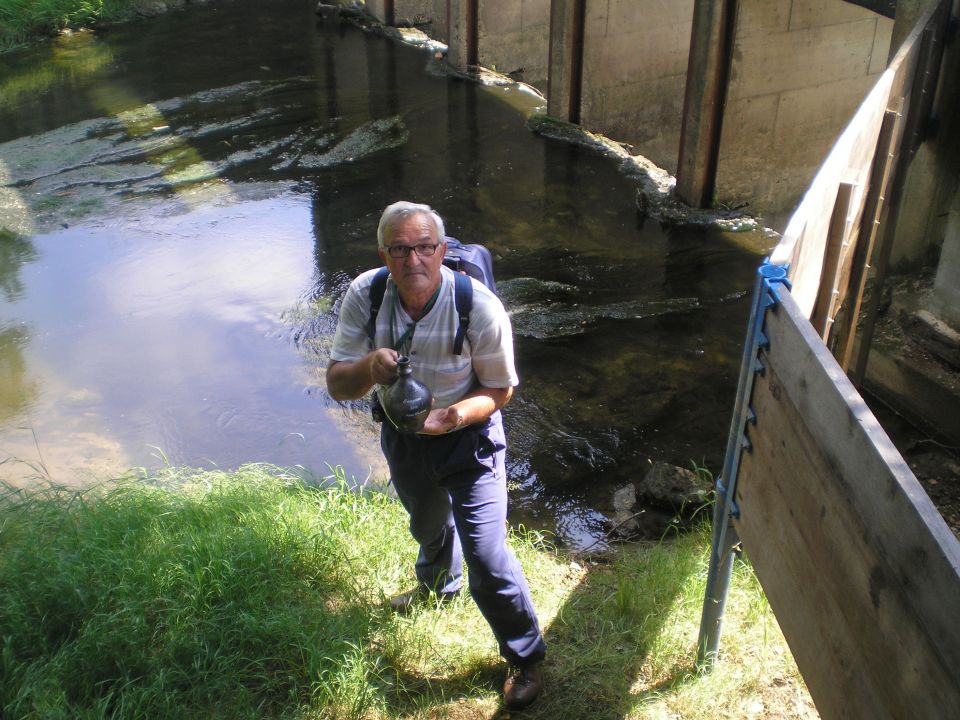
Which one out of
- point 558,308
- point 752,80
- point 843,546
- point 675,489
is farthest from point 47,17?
point 843,546

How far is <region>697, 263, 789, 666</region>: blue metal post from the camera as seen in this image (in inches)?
103

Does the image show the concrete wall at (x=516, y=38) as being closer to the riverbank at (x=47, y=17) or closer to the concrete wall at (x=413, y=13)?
the concrete wall at (x=413, y=13)

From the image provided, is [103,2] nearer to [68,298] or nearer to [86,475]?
[68,298]

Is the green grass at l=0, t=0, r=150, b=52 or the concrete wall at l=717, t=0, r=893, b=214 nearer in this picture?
the concrete wall at l=717, t=0, r=893, b=214

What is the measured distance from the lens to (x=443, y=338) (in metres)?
3.12

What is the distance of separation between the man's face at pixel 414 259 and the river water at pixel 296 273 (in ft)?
8.43

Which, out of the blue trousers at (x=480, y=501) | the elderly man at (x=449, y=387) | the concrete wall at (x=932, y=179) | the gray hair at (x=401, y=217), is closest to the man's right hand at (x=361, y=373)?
the elderly man at (x=449, y=387)

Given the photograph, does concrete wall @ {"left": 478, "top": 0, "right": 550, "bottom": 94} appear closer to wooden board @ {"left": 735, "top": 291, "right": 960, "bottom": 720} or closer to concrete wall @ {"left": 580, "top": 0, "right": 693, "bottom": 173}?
concrete wall @ {"left": 580, "top": 0, "right": 693, "bottom": 173}

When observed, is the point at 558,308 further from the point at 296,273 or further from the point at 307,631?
the point at 307,631

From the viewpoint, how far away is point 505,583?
322 cm

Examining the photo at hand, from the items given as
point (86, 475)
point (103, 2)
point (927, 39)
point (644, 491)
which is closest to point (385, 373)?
point (644, 491)

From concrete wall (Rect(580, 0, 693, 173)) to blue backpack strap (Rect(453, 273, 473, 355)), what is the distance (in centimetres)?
949

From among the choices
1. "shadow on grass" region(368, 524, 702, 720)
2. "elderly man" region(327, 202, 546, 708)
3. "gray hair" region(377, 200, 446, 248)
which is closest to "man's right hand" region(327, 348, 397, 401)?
"elderly man" region(327, 202, 546, 708)

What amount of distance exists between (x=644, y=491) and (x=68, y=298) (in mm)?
5489
